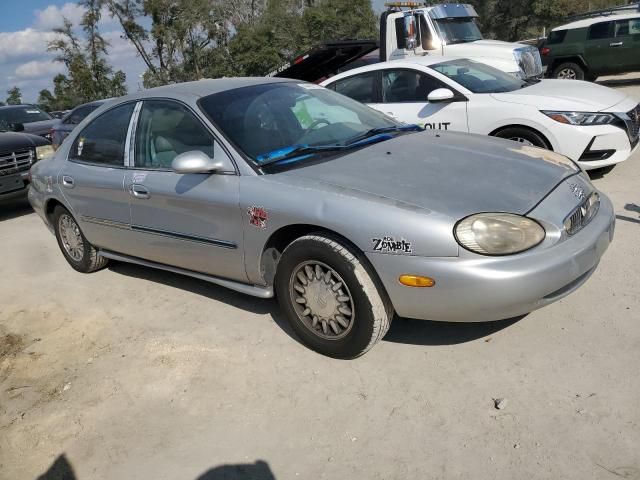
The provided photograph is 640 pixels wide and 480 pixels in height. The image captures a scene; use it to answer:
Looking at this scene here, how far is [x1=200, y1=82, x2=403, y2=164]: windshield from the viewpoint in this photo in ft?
12.0

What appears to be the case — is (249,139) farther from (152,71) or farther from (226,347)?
(152,71)

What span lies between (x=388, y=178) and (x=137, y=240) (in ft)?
6.74

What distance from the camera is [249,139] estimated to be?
11.9 ft

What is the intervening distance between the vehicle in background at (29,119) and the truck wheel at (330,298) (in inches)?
459

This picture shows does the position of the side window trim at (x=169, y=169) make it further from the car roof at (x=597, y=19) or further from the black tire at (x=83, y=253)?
the car roof at (x=597, y=19)

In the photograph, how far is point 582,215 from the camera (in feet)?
10.5

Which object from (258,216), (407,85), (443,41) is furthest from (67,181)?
(443,41)

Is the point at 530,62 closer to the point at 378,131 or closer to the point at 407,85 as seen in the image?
the point at 407,85

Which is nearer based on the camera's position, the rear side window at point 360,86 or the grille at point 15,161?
the rear side window at point 360,86

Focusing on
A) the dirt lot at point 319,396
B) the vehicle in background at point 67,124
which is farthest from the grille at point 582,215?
the vehicle in background at point 67,124

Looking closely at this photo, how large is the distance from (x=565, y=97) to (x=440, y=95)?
1255 millimetres

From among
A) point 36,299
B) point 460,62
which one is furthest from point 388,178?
point 460,62

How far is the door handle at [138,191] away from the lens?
4012mm

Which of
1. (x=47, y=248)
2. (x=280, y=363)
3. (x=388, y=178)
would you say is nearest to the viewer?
(x=388, y=178)
